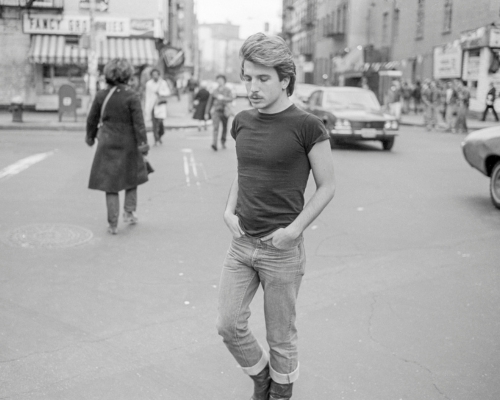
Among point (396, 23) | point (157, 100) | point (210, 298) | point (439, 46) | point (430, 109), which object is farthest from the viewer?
point (396, 23)

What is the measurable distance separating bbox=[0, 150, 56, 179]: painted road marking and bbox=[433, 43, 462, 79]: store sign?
73.4ft

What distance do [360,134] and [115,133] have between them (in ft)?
34.0

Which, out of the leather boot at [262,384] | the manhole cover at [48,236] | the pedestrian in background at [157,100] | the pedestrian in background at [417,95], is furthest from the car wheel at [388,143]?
the pedestrian in background at [417,95]

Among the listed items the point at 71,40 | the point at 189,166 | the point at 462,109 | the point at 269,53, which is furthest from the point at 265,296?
the point at 71,40

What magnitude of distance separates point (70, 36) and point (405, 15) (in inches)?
778

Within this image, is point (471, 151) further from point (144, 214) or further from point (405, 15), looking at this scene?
point (405, 15)

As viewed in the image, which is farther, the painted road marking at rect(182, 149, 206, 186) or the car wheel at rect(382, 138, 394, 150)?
the car wheel at rect(382, 138, 394, 150)

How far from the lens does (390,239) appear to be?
7207 mm

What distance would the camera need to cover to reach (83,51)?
2781cm

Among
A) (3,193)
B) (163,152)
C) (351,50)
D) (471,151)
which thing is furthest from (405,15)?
(3,193)

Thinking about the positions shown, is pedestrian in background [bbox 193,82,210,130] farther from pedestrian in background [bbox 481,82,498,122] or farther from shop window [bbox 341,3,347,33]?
shop window [bbox 341,3,347,33]

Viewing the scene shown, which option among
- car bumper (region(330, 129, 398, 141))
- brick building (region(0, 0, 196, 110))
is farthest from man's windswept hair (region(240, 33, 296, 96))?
brick building (region(0, 0, 196, 110))

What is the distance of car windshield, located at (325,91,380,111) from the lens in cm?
1752

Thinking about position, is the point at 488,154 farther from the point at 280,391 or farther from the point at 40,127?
the point at 40,127
